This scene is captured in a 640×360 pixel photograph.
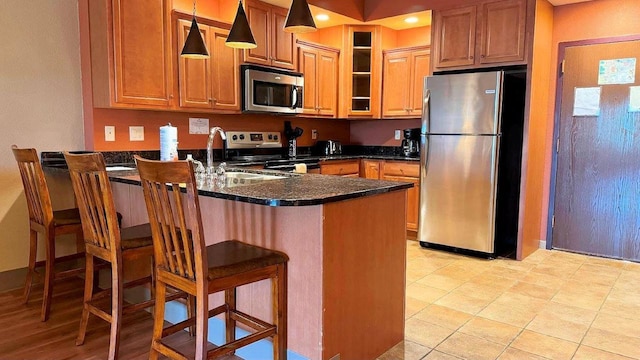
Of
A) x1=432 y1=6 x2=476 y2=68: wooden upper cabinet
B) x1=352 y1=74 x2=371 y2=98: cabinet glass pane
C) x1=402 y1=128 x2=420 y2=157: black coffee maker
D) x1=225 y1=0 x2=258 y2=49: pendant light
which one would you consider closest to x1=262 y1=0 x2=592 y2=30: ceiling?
x1=432 y1=6 x2=476 y2=68: wooden upper cabinet

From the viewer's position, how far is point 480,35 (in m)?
3.96

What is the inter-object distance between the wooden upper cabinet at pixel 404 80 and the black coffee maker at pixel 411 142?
185 millimetres

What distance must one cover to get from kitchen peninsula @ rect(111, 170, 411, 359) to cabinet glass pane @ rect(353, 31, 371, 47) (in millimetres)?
3058

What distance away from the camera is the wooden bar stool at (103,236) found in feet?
6.69

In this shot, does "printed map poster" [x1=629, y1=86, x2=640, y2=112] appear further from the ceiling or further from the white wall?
the white wall

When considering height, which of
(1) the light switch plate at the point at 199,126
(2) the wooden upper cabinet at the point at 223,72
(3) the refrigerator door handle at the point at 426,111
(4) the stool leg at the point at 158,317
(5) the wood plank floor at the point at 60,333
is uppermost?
(2) the wooden upper cabinet at the point at 223,72

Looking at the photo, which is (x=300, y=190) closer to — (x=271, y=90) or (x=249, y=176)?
(x=249, y=176)

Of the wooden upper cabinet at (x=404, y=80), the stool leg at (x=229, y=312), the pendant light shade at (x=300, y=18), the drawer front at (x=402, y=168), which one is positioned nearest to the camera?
the stool leg at (x=229, y=312)

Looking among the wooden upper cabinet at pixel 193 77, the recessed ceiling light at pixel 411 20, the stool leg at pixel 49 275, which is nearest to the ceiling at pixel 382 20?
the recessed ceiling light at pixel 411 20

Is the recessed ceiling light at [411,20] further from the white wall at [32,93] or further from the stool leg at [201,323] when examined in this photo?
the stool leg at [201,323]

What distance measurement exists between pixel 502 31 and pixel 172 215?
3387 millimetres

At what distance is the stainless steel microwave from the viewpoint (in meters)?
3.94

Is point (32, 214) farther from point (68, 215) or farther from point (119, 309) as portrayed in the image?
point (119, 309)

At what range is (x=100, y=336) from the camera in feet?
7.90
